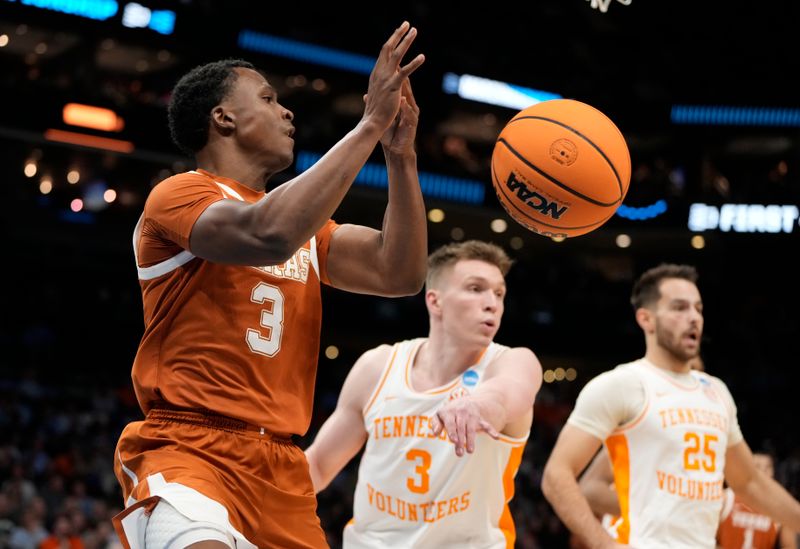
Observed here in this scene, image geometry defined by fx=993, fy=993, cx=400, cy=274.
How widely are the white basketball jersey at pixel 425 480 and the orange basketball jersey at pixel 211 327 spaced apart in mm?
1351

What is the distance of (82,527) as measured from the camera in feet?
38.4

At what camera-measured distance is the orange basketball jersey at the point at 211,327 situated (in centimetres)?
288

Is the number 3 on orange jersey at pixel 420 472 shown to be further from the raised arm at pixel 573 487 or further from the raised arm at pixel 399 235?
the raised arm at pixel 399 235

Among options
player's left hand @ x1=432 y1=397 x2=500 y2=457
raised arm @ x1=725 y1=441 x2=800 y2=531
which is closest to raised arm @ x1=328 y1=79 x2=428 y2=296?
player's left hand @ x1=432 y1=397 x2=500 y2=457

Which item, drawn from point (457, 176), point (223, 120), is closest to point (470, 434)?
point (223, 120)

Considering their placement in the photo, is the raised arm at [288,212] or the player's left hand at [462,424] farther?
the player's left hand at [462,424]

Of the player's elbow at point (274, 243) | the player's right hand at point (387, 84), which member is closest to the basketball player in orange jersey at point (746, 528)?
the player's right hand at point (387, 84)

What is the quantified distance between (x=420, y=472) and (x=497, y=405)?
88cm

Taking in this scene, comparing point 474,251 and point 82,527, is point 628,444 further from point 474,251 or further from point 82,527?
point 82,527

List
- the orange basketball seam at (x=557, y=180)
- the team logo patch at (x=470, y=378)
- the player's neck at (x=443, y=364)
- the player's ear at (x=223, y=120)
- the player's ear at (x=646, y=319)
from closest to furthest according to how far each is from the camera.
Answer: the player's ear at (x=223, y=120) < the orange basketball seam at (x=557, y=180) < the team logo patch at (x=470, y=378) < the player's neck at (x=443, y=364) < the player's ear at (x=646, y=319)

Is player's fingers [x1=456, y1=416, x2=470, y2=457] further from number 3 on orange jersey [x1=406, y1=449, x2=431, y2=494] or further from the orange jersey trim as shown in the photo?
the orange jersey trim

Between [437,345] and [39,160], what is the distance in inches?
716

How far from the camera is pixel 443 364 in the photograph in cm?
462

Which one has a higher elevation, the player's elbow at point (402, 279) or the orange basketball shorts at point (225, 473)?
the player's elbow at point (402, 279)
